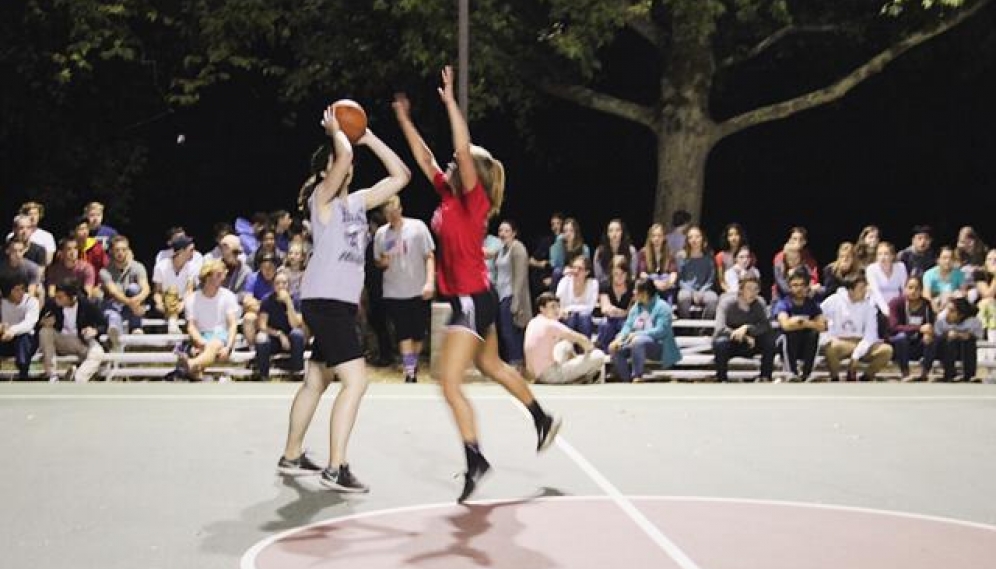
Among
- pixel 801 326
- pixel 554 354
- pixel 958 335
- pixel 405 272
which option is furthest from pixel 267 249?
pixel 958 335

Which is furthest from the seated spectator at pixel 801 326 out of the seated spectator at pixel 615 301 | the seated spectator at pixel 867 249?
the seated spectator at pixel 615 301

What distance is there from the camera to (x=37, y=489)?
9.34 metres

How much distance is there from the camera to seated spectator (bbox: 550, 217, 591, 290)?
61.3ft

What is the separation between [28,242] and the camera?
57.0 feet

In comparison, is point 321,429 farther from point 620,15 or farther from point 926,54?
point 926,54

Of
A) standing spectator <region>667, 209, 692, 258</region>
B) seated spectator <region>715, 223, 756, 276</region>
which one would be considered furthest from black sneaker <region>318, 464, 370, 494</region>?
standing spectator <region>667, 209, 692, 258</region>

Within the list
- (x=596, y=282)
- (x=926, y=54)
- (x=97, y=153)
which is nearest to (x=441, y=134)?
(x=97, y=153)

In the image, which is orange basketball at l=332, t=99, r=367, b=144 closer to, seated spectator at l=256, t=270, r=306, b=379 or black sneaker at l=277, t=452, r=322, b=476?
black sneaker at l=277, t=452, r=322, b=476

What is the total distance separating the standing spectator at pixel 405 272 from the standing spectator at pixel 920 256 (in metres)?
5.90

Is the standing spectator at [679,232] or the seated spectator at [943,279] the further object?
the standing spectator at [679,232]

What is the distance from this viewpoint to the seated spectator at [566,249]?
18688 millimetres

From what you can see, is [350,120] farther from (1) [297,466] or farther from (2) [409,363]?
(2) [409,363]

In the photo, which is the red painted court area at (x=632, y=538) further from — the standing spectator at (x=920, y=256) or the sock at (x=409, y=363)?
the standing spectator at (x=920, y=256)

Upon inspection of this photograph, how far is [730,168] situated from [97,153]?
39.2 ft
